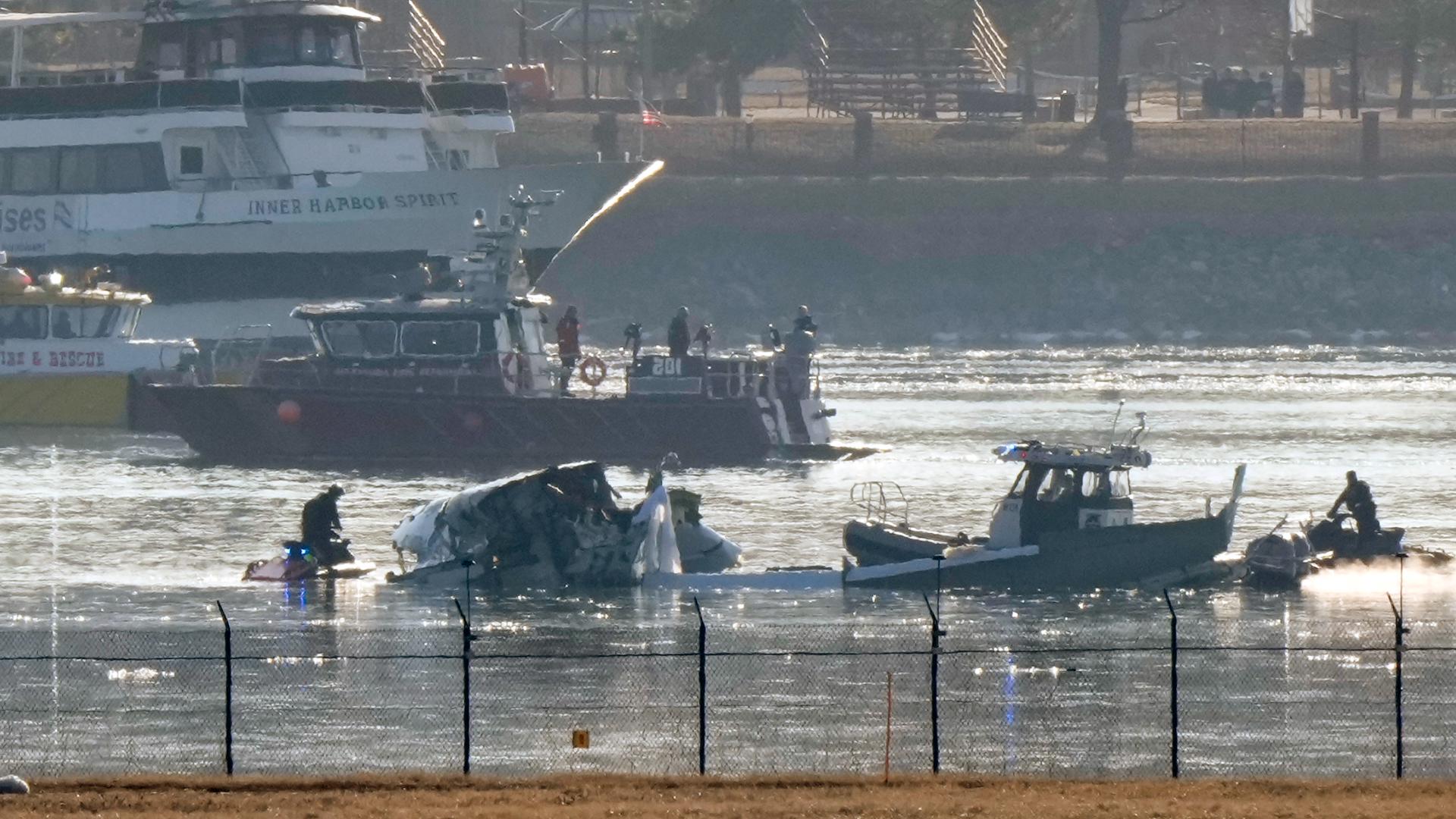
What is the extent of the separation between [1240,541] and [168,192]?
1321 inches

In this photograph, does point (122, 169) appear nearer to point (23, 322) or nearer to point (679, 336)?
point (23, 322)

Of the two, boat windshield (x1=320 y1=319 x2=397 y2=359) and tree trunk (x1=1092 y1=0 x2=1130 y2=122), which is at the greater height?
tree trunk (x1=1092 y1=0 x2=1130 y2=122)

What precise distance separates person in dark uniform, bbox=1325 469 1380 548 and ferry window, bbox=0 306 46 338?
29949 millimetres

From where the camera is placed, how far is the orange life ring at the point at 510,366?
48.3 metres

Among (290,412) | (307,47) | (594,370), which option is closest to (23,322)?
(290,412)

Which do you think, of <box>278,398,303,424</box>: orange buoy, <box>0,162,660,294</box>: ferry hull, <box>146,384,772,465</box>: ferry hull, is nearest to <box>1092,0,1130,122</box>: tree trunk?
<box>0,162,660,294</box>: ferry hull

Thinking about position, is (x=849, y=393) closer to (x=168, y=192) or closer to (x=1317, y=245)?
(x=168, y=192)

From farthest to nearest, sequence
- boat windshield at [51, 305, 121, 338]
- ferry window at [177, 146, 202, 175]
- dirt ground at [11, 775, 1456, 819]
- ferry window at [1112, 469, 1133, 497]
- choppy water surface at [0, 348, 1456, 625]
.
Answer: ferry window at [177, 146, 202, 175]
boat windshield at [51, 305, 121, 338]
ferry window at [1112, 469, 1133, 497]
choppy water surface at [0, 348, 1456, 625]
dirt ground at [11, 775, 1456, 819]

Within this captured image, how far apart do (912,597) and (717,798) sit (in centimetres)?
1219

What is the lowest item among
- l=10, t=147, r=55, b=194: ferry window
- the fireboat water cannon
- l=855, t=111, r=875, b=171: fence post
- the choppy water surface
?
the choppy water surface

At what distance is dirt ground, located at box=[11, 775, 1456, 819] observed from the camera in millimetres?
18859

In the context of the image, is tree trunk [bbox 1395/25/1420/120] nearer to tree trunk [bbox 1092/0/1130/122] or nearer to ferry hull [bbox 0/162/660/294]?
tree trunk [bbox 1092/0/1130/122]

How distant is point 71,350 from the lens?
55.0 meters

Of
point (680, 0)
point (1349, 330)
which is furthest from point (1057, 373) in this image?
point (680, 0)
